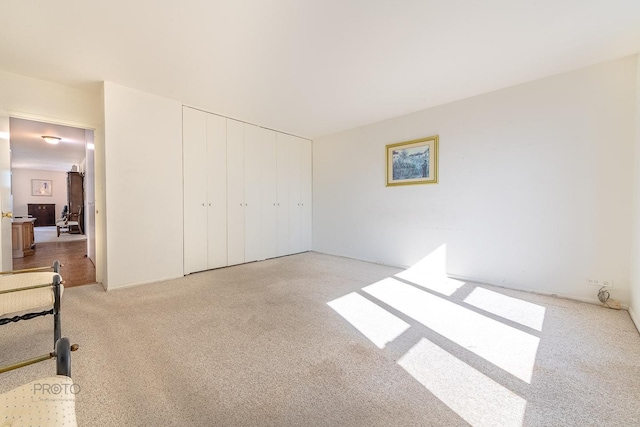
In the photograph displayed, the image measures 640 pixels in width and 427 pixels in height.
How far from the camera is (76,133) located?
16.9 ft

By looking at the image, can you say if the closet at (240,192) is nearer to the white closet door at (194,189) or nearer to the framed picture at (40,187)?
the white closet door at (194,189)

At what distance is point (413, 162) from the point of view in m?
4.04

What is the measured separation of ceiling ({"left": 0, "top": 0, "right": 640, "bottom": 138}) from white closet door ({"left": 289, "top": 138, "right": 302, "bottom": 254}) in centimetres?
194

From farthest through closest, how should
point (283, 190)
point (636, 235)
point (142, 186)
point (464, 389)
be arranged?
point (283, 190) < point (142, 186) < point (636, 235) < point (464, 389)

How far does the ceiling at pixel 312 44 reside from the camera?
1.92m

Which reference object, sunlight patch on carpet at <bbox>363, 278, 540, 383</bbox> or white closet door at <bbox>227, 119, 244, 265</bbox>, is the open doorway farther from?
sunlight patch on carpet at <bbox>363, 278, 540, 383</bbox>

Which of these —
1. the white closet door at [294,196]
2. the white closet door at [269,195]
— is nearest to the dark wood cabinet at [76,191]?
the white closet door at [269,195]

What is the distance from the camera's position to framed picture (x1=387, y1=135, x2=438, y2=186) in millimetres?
3805

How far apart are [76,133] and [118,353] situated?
552 cm

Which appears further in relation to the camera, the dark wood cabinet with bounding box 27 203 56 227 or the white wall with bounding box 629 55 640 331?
the dark wood cabinet with bounding box 27 203 56 227

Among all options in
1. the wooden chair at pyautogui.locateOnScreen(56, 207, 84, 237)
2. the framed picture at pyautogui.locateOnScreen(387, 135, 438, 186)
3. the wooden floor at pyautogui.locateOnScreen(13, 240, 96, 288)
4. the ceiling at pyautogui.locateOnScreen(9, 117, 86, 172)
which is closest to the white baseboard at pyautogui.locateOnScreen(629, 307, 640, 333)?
the framed picture at pyautogui.locateOnScreen(387, 135, 438, 186)

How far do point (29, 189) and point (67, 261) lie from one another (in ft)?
31.1

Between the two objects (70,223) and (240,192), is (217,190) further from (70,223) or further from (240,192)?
(70,223)

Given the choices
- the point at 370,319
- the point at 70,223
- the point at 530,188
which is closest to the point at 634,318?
the point at 530,188
